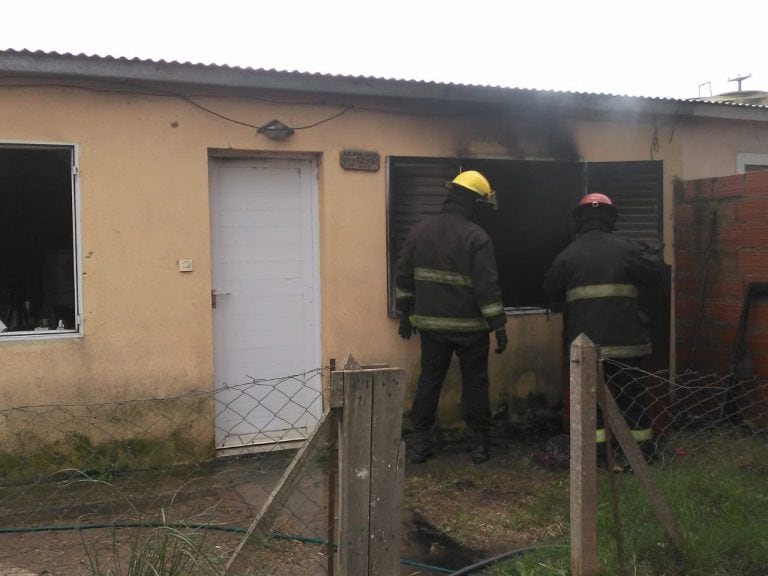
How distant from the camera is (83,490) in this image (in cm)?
500

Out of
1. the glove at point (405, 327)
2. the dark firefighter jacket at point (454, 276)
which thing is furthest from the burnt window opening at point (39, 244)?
the dark firefighter jacket at point (454, 276)

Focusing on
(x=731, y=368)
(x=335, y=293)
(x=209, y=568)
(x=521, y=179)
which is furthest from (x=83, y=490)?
(x=731, y=368)

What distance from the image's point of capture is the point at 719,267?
6.38 metres

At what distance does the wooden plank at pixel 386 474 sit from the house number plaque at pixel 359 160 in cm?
347

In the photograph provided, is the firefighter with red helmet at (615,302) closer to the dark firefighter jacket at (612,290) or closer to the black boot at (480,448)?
the dark firefighter jacket at (612,290)

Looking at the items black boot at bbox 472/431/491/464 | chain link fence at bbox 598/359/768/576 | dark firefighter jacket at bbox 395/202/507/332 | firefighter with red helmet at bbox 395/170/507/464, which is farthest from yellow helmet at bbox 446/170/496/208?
black boot at bbox 472/431/491/464

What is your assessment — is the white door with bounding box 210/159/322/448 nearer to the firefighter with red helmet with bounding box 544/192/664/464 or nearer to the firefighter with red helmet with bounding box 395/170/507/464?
the firefighter with red helmet with bounding box 395/170/507/464

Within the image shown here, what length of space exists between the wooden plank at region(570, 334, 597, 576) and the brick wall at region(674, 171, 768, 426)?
3.35 m

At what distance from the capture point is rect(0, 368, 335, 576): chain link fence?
382 centimetres

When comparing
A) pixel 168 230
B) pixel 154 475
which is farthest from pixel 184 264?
pixel 154 475

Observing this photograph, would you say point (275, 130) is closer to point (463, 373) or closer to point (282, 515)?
point (463, 373)

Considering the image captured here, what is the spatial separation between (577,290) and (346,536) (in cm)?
316

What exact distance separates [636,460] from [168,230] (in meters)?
3.69

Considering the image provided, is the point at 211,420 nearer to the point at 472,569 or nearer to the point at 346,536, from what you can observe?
the point at 472,569
